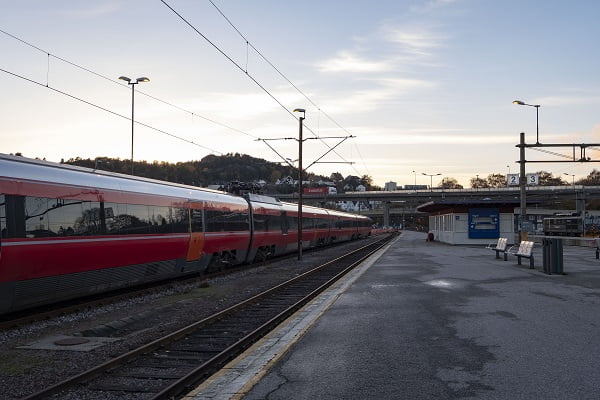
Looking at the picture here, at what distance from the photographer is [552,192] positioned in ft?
291

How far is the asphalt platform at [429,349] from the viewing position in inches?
236

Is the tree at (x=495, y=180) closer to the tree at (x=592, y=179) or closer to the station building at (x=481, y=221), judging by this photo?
the tree at (x=592, y=179)

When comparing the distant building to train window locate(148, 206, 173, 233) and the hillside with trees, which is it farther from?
train window locate(148, 206, 173, 233)

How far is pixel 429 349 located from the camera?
7758 mm

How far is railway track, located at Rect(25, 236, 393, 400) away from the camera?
6234 mm

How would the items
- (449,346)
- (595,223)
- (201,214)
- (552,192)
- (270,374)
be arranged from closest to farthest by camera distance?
(270,374)
(449,346)
(201,214)
(595,223)
(552,192)

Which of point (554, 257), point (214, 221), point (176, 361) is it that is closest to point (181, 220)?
point (214, 221)

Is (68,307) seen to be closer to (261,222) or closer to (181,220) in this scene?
(181,220)

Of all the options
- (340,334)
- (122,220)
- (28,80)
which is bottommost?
(340,334)

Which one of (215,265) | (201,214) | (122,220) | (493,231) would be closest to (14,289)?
(122,220)

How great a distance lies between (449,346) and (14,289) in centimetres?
719

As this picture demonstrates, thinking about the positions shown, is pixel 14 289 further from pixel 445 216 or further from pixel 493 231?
pixel 445 216

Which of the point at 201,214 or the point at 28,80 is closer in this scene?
the point at 28,80

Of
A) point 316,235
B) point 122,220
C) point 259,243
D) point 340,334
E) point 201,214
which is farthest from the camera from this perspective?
point 316,235
